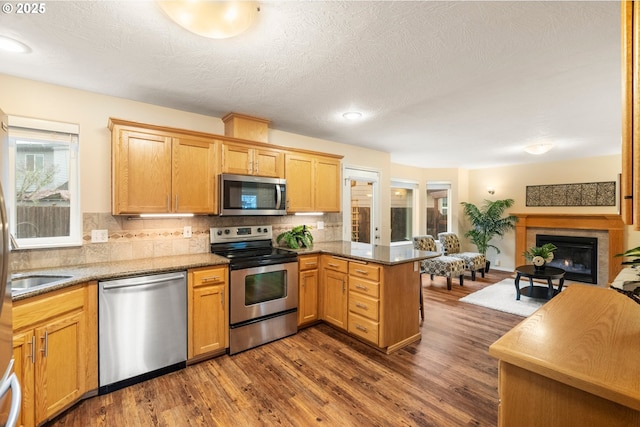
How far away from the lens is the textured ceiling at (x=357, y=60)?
→ 5.14 ft

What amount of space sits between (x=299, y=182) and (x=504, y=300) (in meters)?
3.61

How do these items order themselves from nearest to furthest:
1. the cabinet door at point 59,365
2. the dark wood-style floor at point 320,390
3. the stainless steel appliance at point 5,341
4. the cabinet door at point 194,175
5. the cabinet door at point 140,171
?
the stainless steel appliance at point 5,341 → the cabinet door at point 59,365 → the dark wood-style floor at point 320,390 → the cabinet door at point 140,171 → the cabinet door at point 194,175

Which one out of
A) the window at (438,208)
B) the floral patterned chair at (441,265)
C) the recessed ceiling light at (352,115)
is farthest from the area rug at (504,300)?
the recessed ceiling light at (352,115)

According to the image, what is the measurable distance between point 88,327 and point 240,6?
2.36m

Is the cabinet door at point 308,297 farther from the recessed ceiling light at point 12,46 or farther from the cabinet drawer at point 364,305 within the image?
the recessed ceiling light at point 12,46

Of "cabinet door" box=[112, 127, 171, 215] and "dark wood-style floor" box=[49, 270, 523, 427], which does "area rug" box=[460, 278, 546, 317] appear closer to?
"dark wood-style floor" box=[49, 270, 523, 427]

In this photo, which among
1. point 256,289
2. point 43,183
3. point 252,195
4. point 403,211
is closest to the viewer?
point 43,183

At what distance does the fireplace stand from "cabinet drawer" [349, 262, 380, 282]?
515cm

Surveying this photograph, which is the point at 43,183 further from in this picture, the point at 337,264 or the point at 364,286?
the point at 364,286

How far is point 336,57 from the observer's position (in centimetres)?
199

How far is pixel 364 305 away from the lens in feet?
9.41

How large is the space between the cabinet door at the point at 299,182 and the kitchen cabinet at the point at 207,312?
49.5 inches

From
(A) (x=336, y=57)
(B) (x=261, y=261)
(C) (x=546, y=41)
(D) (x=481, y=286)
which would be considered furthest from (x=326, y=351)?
(D) (x=481, y=286)

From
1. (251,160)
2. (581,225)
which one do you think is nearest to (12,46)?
(251,160)
